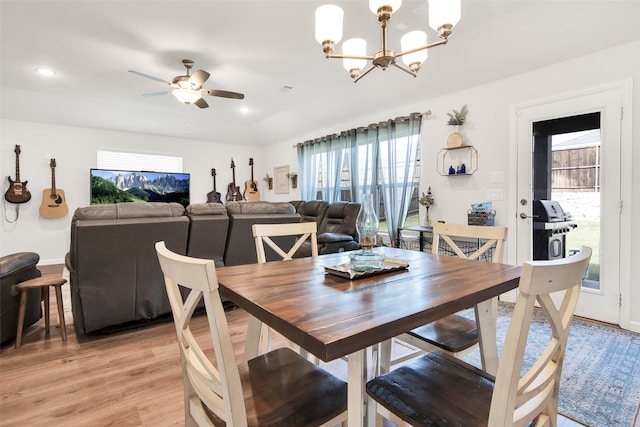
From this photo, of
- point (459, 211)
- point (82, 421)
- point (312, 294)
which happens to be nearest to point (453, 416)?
point (312, 294)

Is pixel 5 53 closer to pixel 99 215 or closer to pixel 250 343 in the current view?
pixel 99 215

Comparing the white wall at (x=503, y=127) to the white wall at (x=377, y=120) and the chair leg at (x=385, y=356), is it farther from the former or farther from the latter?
the chair leg at (x=385, y=356)

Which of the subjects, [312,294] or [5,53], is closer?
[312,294]

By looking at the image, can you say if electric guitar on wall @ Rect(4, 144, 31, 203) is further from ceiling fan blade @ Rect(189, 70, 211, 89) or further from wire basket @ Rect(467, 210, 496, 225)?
wire basket @ Rect(467, 210, 496, 225)

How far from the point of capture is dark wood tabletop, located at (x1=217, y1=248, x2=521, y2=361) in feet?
2.58

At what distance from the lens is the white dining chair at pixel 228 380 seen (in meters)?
0.75

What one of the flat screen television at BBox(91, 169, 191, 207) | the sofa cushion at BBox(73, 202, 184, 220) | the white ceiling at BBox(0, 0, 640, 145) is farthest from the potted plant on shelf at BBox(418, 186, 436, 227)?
the flat screen television at BBox(91, 169, 191, 207)

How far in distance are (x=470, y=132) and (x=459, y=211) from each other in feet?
3.09

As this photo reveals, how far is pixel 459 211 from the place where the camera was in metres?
3.84

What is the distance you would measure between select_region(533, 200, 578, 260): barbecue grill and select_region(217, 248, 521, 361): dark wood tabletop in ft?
7.01

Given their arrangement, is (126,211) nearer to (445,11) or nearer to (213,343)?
(213,343)

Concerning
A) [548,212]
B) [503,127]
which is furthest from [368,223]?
[503,127]

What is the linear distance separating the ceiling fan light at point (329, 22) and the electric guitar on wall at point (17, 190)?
6071 mm

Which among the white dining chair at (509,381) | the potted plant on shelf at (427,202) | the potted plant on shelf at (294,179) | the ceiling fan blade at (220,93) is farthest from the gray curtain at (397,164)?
the white dining chair at (509,381)
